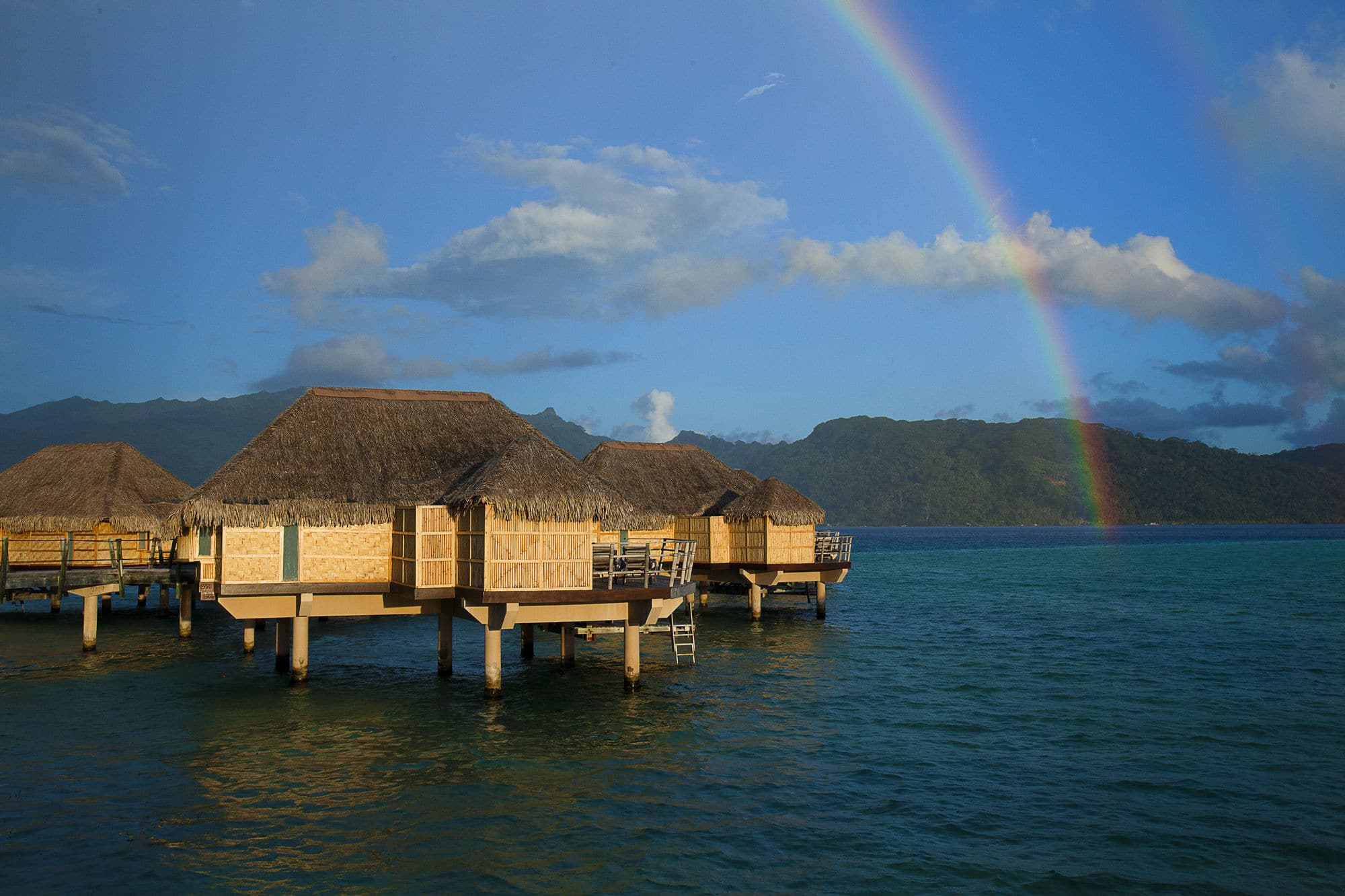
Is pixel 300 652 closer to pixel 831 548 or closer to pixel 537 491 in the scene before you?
pixel 537 491

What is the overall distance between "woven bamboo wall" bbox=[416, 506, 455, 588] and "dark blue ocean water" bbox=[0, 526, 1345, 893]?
2.98 m

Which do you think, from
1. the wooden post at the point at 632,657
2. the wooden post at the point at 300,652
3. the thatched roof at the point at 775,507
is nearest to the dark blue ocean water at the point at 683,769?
the wooden post at the point at 632,657

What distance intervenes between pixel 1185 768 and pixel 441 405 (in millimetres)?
18880

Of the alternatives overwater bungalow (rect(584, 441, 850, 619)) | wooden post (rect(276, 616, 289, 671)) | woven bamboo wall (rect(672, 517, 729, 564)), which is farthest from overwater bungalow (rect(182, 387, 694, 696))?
woven bamboo wall (rect(672, 517, 729, 564))

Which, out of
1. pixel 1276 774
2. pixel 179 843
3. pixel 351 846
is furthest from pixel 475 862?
pixel 1276 774

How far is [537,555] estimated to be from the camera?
2022 cm

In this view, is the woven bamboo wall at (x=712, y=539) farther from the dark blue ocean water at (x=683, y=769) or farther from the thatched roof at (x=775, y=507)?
the dark blue ocean water at (x=683, y=769)

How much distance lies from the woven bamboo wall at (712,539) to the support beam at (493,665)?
18.1 metres

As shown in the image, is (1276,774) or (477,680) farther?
(477,680)

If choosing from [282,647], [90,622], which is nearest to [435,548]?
[282,647]

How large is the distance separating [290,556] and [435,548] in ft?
11.9

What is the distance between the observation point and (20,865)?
1203cm

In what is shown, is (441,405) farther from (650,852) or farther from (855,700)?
(650,852)

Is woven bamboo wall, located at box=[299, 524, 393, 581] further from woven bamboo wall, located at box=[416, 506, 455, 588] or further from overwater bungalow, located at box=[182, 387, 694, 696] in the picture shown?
woven bamboo wall, located at box=[416, 506, 455, 588]
